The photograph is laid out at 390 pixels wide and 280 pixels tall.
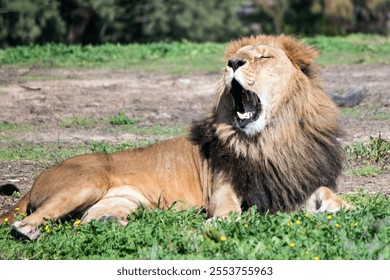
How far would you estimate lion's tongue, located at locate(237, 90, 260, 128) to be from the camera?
21.2 ft

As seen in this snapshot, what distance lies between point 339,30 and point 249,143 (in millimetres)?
28840

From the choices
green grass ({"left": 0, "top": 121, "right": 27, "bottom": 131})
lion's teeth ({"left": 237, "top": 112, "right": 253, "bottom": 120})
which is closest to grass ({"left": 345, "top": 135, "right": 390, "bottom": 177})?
lion's teeth ({"left": 237, "top": 112, "right": 253, "bottom": 120})

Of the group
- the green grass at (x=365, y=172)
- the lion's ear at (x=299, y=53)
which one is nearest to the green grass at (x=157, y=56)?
the green grass at (x=365, y=172)

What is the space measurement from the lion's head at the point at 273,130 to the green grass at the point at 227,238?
36cm

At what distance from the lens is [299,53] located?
6645 mm

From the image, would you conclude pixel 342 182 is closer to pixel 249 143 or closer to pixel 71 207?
pixel 249 143

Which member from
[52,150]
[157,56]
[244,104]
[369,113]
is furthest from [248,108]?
[157,56]

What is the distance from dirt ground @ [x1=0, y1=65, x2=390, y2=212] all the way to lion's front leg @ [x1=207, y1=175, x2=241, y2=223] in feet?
7.75

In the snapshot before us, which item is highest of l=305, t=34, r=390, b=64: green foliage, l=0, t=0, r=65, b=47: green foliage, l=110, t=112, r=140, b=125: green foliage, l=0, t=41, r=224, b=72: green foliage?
l=110, t=112, r=140, b=125: green foliage

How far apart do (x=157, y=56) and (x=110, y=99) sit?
371cm

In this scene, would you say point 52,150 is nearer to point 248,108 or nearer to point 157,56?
point 248,108

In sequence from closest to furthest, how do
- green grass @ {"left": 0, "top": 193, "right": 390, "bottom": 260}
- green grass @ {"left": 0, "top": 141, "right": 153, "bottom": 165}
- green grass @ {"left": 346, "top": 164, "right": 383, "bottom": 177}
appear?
1. green grass @ {"left": 0, "top": 193, "right": 390, "bottom": 260}
2. green grass @ {"left": 346, "top": 164, "right": 383, "bottom": 177}
3. green grass @ {"left": 0, "top": 141, "right": 153, "bottom": 165}

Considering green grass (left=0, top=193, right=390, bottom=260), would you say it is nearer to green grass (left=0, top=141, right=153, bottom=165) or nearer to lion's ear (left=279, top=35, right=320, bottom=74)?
lion's ear (left=279, top=35, right=320, bottom=74)
